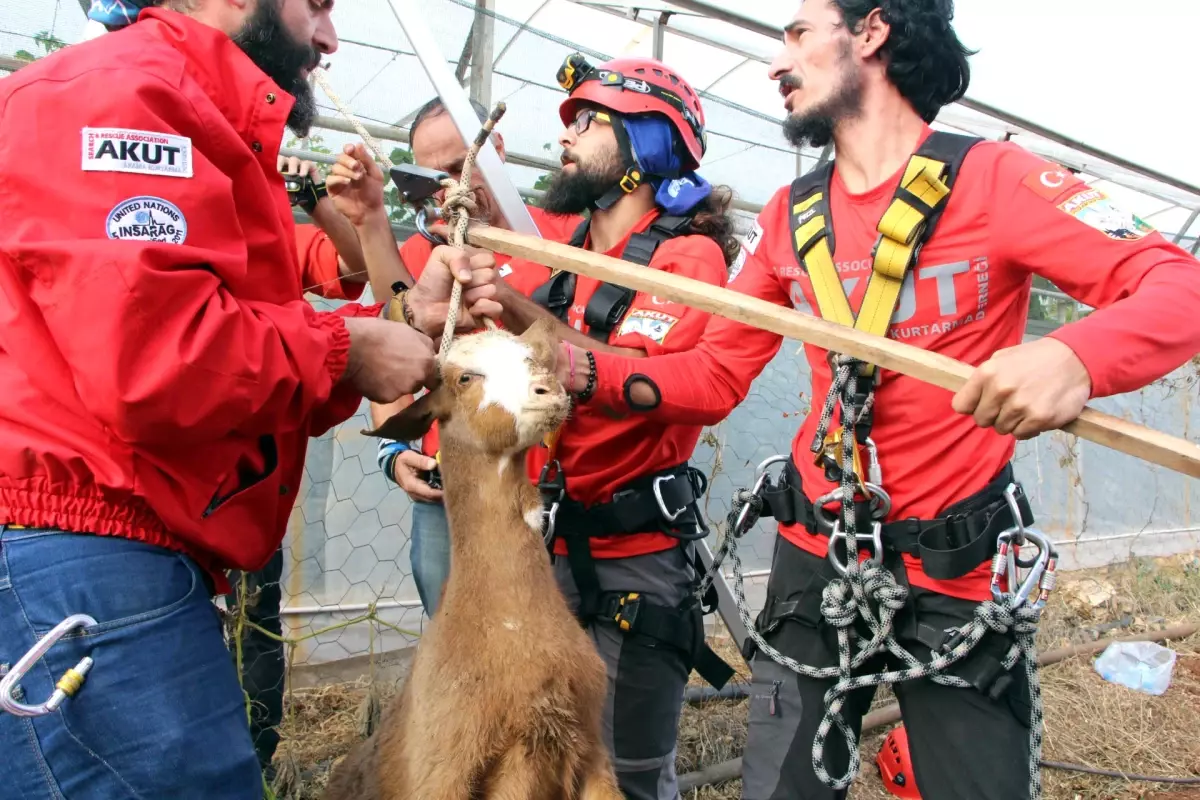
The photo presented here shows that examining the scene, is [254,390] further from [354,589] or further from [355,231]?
[354,589]

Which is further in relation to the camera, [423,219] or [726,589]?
[726,589]

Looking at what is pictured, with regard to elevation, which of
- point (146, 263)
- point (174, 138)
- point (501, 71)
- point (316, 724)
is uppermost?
point (501, 71)

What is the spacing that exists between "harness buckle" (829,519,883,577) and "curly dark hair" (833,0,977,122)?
1.49 metres

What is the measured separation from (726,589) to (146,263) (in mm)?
3183

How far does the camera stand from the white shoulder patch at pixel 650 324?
3203mm

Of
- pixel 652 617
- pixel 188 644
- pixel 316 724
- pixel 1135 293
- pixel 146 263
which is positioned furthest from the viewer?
pixel 316 724

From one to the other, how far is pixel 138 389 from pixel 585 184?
2415 mm

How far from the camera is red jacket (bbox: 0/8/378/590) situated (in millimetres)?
1627

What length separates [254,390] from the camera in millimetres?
1787

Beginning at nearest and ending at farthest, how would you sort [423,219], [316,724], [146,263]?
[146,263] < [423,219] < [316,724]

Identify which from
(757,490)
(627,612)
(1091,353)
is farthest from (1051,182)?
(627,612)

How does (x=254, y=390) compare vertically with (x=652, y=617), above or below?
above

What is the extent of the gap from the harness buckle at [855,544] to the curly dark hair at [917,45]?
149 centimetres

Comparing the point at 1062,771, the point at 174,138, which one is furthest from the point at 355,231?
the point at 1062,771
